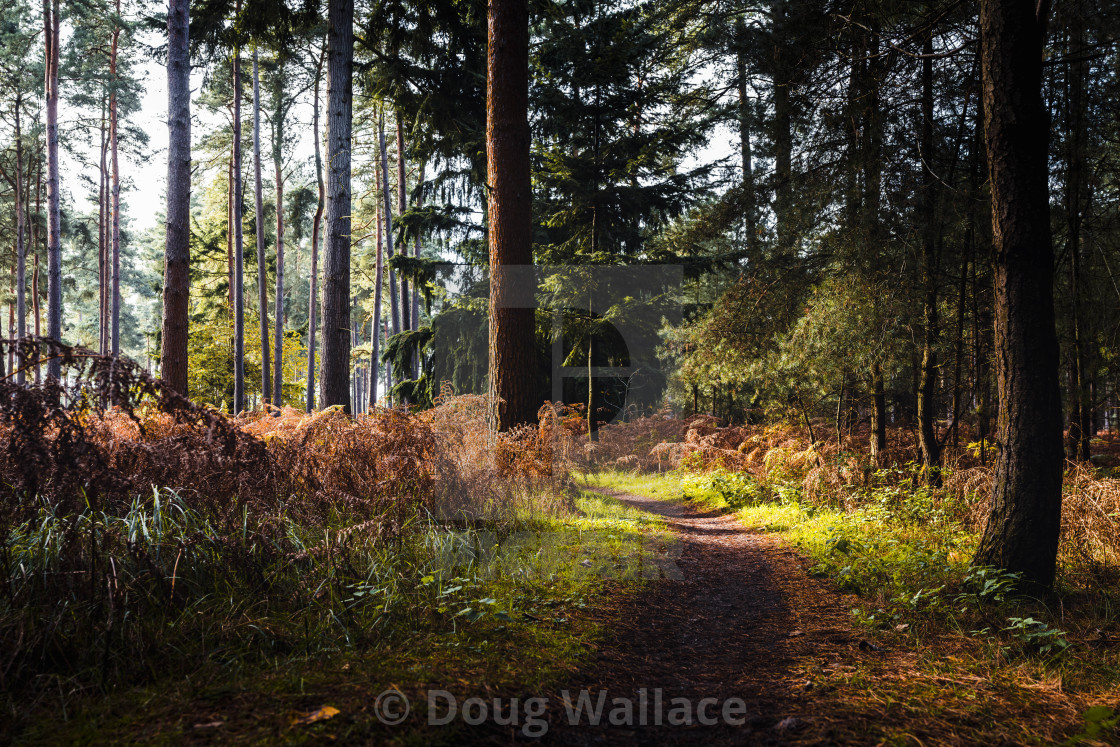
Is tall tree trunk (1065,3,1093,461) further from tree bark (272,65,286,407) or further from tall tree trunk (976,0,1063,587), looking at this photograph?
tree bark (272,65,286,407)

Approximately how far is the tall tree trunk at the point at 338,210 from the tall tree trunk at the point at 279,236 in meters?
11.0

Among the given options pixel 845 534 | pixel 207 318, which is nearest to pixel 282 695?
pixel 845 534

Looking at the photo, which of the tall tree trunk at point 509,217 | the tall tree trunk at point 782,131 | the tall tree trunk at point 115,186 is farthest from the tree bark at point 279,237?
the tall tree trunk at point 782,131

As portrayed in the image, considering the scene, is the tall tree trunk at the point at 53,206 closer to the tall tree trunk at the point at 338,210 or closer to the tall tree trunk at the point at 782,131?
→ the tall tree trunk at the point at 338,210

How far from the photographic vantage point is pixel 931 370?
251 inches

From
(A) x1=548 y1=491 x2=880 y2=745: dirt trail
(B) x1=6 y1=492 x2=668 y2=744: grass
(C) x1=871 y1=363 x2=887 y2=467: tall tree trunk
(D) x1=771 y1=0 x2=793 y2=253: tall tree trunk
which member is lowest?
(A) x1=548 y1=491 x2=880 y2=745: dirt trail

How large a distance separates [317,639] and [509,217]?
5.52 metres

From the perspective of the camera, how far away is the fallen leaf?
1.79 m

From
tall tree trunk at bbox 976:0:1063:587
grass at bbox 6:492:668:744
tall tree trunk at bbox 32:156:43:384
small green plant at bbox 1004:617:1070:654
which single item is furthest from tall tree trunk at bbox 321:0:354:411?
tall tree trunk at bbox 32:156:43:384

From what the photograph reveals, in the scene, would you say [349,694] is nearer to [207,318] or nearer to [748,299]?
[748,299]

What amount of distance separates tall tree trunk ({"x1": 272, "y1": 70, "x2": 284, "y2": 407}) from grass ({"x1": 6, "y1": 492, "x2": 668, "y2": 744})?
17.3 metres

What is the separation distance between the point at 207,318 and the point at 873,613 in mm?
26671

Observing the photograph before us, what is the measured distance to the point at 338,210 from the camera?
9.45 metres

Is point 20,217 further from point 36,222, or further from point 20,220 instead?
point 36,222
